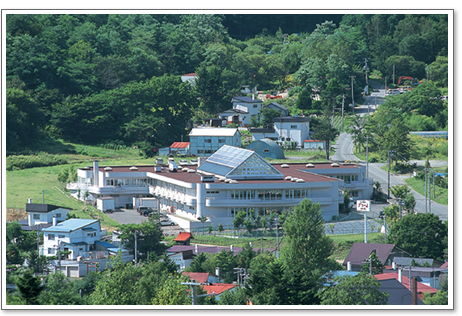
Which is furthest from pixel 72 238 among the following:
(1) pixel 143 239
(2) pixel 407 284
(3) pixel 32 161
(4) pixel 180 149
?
(4) pixel 180 149

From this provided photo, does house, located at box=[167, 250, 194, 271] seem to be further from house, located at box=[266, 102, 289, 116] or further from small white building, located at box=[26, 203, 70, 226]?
house, located at box=[266, 102, 289, 116]

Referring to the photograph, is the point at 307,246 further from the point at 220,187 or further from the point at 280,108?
the point at 280,108

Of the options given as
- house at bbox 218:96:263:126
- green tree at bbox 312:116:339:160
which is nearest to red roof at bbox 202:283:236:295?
green tree at bbox 312:116:339:160

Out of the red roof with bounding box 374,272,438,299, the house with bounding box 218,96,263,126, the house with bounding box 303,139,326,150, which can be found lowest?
the red roof with bounding box 374,272,438,299

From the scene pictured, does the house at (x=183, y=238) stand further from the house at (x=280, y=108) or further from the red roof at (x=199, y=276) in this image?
the house at (x=280, y=108)

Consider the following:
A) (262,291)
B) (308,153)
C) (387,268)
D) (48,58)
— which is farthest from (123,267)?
(48,58)

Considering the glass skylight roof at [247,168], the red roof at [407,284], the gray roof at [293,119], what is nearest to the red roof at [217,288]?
the red roof at [407,284]
